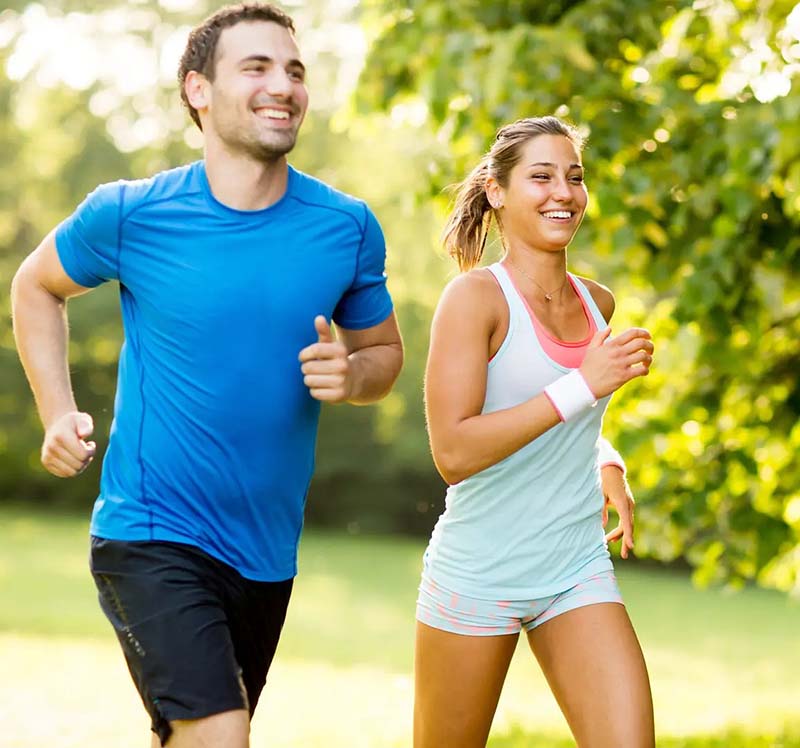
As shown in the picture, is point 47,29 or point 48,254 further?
point 47,29

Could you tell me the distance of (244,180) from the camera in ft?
12.3

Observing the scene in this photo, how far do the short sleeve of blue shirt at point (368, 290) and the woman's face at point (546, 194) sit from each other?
0.38 m

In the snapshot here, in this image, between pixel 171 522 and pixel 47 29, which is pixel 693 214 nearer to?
pixel 171 522

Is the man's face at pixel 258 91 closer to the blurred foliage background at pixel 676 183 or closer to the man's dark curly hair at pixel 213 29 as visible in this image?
the man's dark curly hair at pixel 213 29

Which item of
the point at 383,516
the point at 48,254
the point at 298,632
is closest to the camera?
the point at 48,254

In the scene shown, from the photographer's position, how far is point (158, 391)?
3.66 metres

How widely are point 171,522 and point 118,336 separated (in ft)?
95.4

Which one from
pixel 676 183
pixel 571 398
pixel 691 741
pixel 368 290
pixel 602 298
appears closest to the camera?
pixel 571 398

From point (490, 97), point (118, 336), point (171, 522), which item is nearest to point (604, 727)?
point (171, 522)

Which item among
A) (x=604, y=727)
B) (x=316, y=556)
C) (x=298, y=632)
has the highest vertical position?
(x=604, y=727)

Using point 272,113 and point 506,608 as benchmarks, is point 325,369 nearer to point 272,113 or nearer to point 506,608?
point 272,113

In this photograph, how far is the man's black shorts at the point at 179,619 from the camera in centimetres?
341

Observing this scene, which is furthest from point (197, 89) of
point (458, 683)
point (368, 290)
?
point (458, 683)

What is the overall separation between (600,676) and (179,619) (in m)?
1.03
